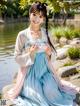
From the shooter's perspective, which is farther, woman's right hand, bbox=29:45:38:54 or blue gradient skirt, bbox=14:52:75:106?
woman's right hand, bbox=29:45:38:54

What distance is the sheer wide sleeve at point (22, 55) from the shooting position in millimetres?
6434

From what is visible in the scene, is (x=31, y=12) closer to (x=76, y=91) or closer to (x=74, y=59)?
(x=76, y=91)

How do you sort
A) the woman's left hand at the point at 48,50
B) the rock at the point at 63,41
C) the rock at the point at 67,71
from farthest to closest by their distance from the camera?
1. the rock at the point at 63,41
2. the rock at the point at 67,71
3. the woman's left hand at the point at 48,50

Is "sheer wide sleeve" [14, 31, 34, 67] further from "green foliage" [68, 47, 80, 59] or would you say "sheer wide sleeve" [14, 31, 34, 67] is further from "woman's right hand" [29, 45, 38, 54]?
"green foliage" [68, 47, 80, 59]

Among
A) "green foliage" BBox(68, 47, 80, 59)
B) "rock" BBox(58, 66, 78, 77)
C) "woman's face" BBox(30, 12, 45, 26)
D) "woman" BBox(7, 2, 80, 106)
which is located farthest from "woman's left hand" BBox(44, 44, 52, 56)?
"green foliage" BBox(68, 47, 80, 59)

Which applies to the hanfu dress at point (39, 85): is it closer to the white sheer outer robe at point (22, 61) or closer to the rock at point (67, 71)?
the white sheer outer robe at point (22, 61)

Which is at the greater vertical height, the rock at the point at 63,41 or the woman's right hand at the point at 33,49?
the woman's right hand at the point at 33,49

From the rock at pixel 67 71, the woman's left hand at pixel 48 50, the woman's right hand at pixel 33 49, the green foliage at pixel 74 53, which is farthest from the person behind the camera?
the green foliage at pixel 74 53

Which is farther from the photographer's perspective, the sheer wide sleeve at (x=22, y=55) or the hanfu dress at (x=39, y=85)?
the sheer wide sleeve at (x=22, y=55)

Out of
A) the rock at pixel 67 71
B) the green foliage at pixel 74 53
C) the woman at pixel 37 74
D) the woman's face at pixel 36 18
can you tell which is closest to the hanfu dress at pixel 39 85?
the woman at pixel 37 74

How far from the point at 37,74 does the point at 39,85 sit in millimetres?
180

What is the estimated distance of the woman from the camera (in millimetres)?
6355

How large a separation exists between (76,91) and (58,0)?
466 cm

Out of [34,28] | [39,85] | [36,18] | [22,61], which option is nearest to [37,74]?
[39,85]
